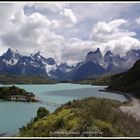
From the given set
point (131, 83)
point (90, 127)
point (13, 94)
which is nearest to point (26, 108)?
point (13, 94)

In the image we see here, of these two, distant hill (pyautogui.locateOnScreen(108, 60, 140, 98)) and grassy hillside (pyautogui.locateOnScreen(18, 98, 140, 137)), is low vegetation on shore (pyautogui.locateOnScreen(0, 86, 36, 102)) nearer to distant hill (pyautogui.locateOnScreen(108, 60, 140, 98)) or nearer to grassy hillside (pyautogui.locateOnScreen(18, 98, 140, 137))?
distant hill (pyautogui.locateOnScreen(108, 60, 140, 98))

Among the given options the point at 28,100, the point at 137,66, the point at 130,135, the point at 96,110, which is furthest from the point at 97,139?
the point at 137,66

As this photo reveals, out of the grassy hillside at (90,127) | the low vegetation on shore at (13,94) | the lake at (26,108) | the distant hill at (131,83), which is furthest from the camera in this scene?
the distant hill at (131,83)

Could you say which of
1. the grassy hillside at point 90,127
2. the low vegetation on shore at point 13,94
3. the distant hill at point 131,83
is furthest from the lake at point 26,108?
the grassy hillside at point 90,127

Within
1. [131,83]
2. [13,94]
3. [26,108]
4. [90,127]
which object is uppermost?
[131,83]

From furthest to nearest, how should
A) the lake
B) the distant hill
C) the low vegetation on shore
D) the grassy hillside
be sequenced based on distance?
the distant hill → the low vegetation on shore → the lake → the grassy hillside

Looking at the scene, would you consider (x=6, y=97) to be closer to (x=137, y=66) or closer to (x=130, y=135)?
(x=137, y=66)

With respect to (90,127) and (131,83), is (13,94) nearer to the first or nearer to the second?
(131,83)

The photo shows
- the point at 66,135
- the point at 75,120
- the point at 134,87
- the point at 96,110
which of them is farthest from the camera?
the point at 134,87

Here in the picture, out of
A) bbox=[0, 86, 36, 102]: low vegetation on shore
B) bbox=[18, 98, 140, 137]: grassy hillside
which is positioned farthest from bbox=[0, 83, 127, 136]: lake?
bbox=[18, 98, 140, 137]: grassy hillside

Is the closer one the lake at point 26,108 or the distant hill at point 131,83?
the lake at point 26,108

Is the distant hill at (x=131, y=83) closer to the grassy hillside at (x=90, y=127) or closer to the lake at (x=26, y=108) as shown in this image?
the lake at (x=26, y=108)
